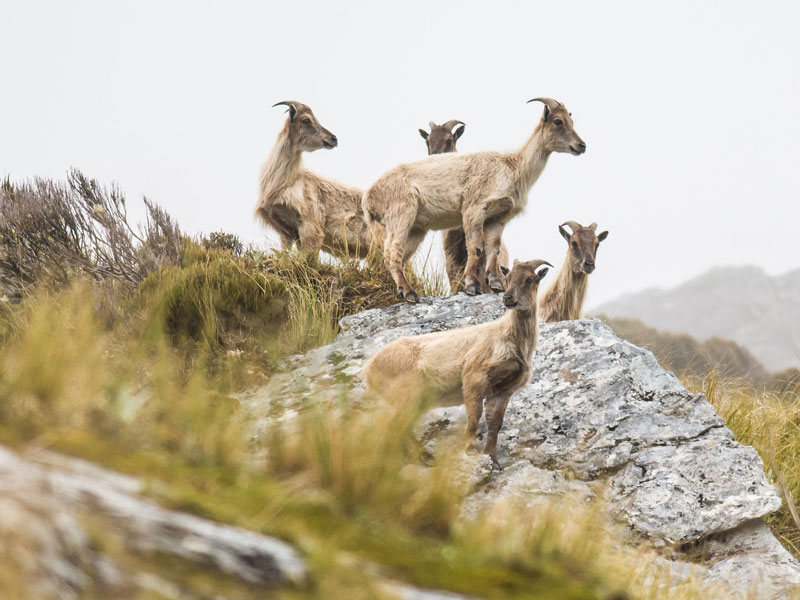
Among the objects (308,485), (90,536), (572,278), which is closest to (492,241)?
(572,278)

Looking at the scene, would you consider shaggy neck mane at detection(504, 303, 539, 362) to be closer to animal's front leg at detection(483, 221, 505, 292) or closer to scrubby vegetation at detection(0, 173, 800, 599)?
scrubby vegetation at detection(0, 173, 800, 599)

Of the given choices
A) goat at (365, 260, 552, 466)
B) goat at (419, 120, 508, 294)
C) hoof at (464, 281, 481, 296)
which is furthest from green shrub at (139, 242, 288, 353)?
goat at (365, 260, 552, 466)

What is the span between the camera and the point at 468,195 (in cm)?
965

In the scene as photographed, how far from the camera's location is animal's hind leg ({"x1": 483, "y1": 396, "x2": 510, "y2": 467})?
672 centimetres

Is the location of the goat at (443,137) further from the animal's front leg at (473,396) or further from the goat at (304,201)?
the animal's front leg at (473,396)

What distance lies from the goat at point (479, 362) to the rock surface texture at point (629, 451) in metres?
0.35

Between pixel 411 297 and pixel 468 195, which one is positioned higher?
pixel 468 195

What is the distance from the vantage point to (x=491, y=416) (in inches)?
265

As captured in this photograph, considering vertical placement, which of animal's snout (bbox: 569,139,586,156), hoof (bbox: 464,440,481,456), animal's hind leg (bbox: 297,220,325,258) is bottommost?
hoof (bbox: 464,440,481,456)

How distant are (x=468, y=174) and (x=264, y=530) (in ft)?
23.8

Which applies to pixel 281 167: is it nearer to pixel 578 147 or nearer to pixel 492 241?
pixel 492 241

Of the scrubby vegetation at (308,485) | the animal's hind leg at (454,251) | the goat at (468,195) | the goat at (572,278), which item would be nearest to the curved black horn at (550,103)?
the goat at (468,195)

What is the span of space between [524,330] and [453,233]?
474cm

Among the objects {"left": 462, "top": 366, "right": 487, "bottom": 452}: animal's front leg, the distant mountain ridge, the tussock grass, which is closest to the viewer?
{"left": 462, "top": 366, "right": 487, "bottom": 452}: animal's front leg
